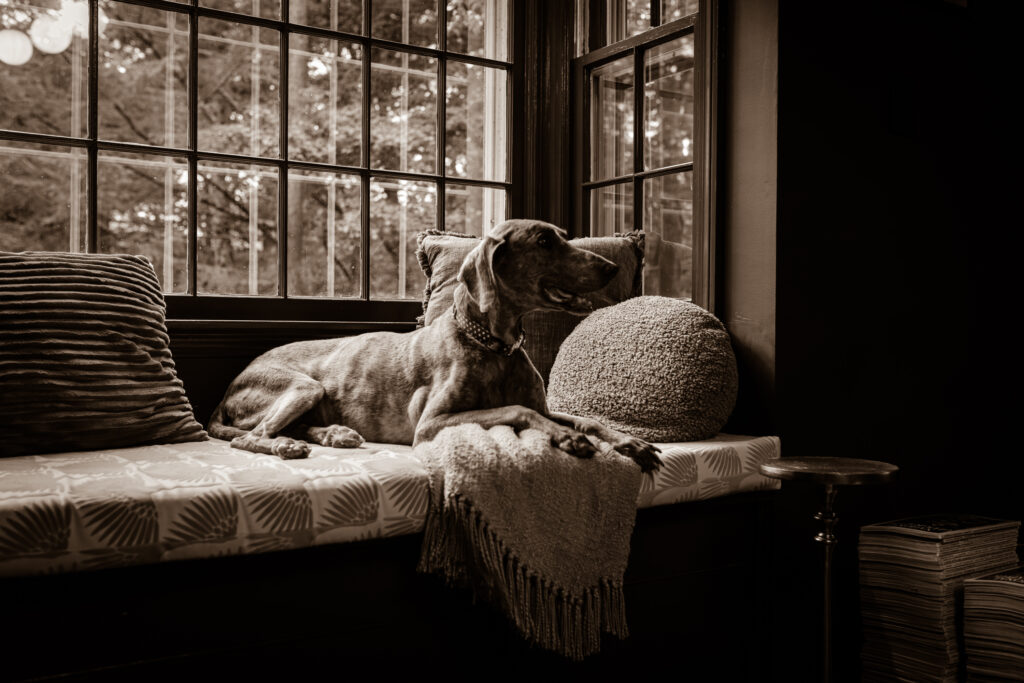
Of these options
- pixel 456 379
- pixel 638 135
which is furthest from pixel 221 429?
pixel 638 135

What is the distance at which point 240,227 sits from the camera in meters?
2.86

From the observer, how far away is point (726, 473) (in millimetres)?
2158

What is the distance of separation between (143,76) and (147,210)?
0.46 meters

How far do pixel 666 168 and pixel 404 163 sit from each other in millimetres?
995

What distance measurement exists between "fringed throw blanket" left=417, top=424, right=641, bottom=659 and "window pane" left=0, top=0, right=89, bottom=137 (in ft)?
5.46

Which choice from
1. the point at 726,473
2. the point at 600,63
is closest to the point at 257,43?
the point at 600,63

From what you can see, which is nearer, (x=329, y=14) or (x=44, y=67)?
(x=44, y=67)

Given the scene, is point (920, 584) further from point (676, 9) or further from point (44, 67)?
point (44, 67)

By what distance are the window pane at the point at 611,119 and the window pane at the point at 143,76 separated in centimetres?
151

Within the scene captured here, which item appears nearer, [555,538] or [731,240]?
[555,538]

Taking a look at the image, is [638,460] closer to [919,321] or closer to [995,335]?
[919,321]

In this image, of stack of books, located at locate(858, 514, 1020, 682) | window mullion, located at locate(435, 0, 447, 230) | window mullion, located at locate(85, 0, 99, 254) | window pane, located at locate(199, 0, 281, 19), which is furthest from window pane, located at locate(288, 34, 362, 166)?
stack of books, located at locate(858, 514, 1020, 682)

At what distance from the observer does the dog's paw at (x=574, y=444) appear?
188cm

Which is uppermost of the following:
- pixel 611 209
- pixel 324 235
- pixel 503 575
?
pixel 611 209
